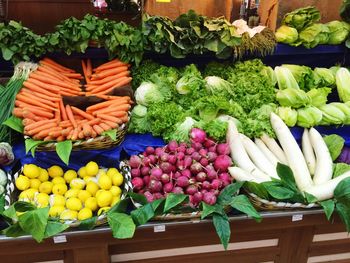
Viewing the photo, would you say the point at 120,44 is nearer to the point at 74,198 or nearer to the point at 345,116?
the point at 74,198

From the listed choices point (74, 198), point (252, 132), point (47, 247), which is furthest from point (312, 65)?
point (47, 247)

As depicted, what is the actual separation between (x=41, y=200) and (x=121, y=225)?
A: 0.50 m

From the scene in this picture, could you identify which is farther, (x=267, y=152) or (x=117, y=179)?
(x=267, y=152)

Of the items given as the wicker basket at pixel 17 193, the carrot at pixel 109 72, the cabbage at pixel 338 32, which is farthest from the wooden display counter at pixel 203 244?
the cabbage at pixel 338 32

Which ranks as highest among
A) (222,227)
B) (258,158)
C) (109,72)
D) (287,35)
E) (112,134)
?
(287,35)

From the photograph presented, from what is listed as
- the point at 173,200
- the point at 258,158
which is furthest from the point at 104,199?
the point at 258,158

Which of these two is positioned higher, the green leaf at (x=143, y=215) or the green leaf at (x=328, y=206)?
the green leaf at (x=328, y=206)

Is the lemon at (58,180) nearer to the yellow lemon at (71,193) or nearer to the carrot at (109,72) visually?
the yellow lemon at (71,193)

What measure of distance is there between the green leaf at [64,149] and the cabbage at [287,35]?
1.83 meters

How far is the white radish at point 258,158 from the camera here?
1972 mm

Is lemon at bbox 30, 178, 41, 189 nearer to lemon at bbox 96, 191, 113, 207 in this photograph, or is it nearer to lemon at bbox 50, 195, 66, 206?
lemon at bbox 50, 195, 66, 206

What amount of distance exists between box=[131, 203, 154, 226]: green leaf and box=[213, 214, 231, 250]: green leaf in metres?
0.34

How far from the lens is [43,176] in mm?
1931

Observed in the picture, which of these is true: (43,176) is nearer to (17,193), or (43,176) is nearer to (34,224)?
(17,193)
